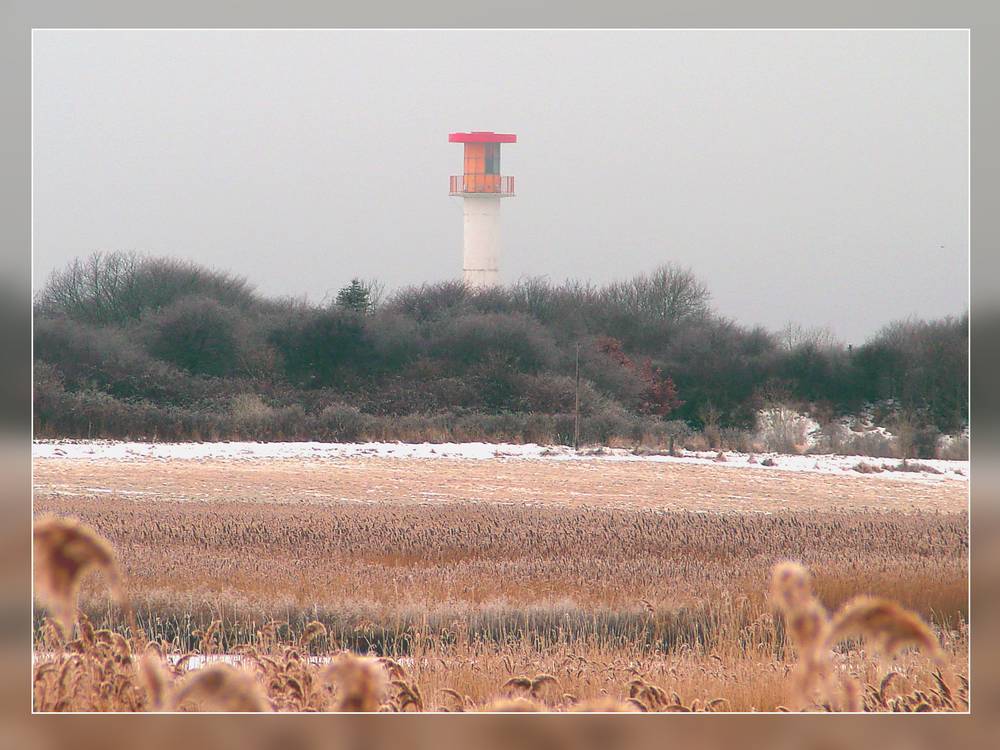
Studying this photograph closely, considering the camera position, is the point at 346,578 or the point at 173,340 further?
the point at 173,340

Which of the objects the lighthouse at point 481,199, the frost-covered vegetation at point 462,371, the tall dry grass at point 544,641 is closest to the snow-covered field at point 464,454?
the frost-covered vegetation at point 462,371

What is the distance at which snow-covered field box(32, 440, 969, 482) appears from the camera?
84.1 feet

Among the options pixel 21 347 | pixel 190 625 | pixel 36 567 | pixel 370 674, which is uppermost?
pixel 21 347

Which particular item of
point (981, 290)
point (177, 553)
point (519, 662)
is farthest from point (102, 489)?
point (981, 290)

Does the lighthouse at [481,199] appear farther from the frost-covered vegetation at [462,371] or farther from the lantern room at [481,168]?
the frost-covered vegetation at [462,371]

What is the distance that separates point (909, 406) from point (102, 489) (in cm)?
2142

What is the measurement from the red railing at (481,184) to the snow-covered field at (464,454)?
47.7 ft

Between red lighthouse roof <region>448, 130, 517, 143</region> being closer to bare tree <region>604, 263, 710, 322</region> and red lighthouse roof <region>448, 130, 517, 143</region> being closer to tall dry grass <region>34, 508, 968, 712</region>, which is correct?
bare tree <region>604, 263, 710, 322</region>

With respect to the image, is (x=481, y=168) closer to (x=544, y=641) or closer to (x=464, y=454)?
(x=464, y=454)

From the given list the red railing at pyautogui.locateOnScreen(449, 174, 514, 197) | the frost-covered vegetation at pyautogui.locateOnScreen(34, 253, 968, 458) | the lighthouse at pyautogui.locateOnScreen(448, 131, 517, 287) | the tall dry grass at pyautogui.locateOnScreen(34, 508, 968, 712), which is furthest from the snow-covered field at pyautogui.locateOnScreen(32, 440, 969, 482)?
the red railing at pyautogui.locateOnScreen(449, 174, 514, 197)

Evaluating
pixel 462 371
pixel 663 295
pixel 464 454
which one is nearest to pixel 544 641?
pixel 464 454

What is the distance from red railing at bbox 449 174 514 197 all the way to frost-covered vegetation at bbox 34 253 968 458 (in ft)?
13.7

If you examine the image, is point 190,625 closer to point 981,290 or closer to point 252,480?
point 981,290

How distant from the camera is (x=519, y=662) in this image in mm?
6469
